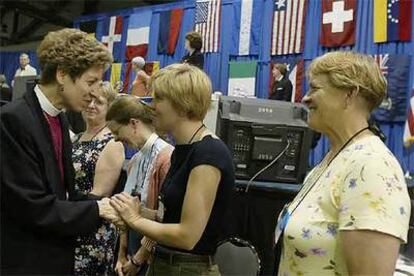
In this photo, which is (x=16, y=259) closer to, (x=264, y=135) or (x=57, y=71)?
(x=57, y=71)

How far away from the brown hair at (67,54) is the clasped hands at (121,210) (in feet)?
1.18

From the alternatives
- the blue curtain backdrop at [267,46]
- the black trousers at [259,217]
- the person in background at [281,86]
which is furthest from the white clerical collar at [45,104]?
the person in background at [281,86]

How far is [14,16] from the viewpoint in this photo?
14.1 meters

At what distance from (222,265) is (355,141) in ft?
4.57

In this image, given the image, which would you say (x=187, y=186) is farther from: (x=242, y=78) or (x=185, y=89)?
(x=242, y=78)

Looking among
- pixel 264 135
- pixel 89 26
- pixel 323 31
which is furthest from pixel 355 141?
pixel 89 26

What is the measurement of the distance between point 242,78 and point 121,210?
6276mm

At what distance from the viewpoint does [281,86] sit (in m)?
6.49

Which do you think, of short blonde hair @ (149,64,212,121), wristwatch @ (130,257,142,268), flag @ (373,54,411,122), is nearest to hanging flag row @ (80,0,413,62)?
flag @ (373,54,411,122)

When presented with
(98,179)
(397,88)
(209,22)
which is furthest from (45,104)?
(209,22)

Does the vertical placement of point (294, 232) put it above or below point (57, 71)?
below

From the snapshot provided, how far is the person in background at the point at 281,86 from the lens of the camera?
254 inches

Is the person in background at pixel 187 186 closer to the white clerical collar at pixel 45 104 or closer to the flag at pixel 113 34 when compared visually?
the white clerical collar at pixel 45 104

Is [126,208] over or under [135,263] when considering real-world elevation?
over
